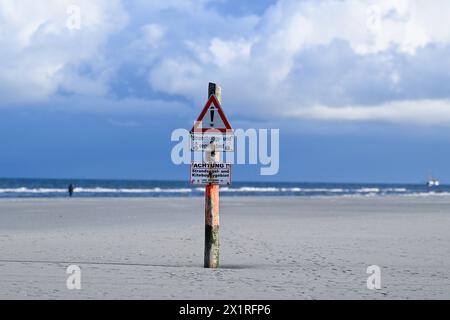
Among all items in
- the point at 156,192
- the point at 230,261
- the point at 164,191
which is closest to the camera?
the point at 230,261

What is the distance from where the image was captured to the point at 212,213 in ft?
35.6

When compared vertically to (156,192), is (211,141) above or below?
above

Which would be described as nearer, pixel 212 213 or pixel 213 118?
pixel 213 118

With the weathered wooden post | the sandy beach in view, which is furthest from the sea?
the weathered wooden post

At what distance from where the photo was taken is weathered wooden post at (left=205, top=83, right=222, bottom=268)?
35.4 ft

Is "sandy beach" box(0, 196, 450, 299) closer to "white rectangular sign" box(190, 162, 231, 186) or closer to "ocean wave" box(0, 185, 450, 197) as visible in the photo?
"white rectangular sign" box(190, 162, 231, 186)

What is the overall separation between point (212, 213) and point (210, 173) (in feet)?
2.33

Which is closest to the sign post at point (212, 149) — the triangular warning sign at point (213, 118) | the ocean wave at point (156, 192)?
the triangular warning sign at point (213, 118)

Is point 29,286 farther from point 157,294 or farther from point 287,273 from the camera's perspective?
point 287,273

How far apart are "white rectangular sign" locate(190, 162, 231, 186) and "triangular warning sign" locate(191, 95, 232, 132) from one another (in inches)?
24.8

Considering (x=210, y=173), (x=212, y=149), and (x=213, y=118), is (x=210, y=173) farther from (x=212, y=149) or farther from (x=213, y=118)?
(x=213, y=118)

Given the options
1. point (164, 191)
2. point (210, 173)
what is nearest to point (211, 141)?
point (210, 173)

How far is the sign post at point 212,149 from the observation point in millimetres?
10641
